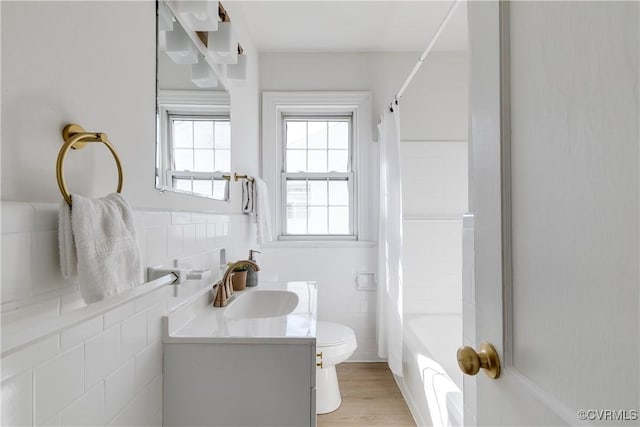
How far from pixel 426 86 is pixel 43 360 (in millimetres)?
2920

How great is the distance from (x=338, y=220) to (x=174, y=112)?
6.22 feet

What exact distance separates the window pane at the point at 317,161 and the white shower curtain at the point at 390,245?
558mm

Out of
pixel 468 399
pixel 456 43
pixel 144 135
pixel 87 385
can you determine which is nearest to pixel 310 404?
pixel 468 399

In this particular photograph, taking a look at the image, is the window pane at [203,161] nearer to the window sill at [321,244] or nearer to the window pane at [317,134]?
the window sill at [321,244]

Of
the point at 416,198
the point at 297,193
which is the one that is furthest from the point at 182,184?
the point at 416,198

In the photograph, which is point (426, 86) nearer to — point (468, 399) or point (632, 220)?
point (468, 399)

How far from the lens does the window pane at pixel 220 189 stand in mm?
1700

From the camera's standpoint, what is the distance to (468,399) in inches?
38.7

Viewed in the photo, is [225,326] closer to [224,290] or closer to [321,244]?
[224,290]

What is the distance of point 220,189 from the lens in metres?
1.77

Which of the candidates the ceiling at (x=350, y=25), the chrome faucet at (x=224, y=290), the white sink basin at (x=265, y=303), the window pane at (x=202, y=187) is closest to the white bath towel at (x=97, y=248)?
the window pane at (x=202, y=187)

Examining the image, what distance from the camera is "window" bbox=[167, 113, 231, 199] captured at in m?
→ 1.27

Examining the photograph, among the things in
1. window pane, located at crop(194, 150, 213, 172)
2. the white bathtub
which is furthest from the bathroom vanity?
the white bathtub

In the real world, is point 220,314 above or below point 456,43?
below
